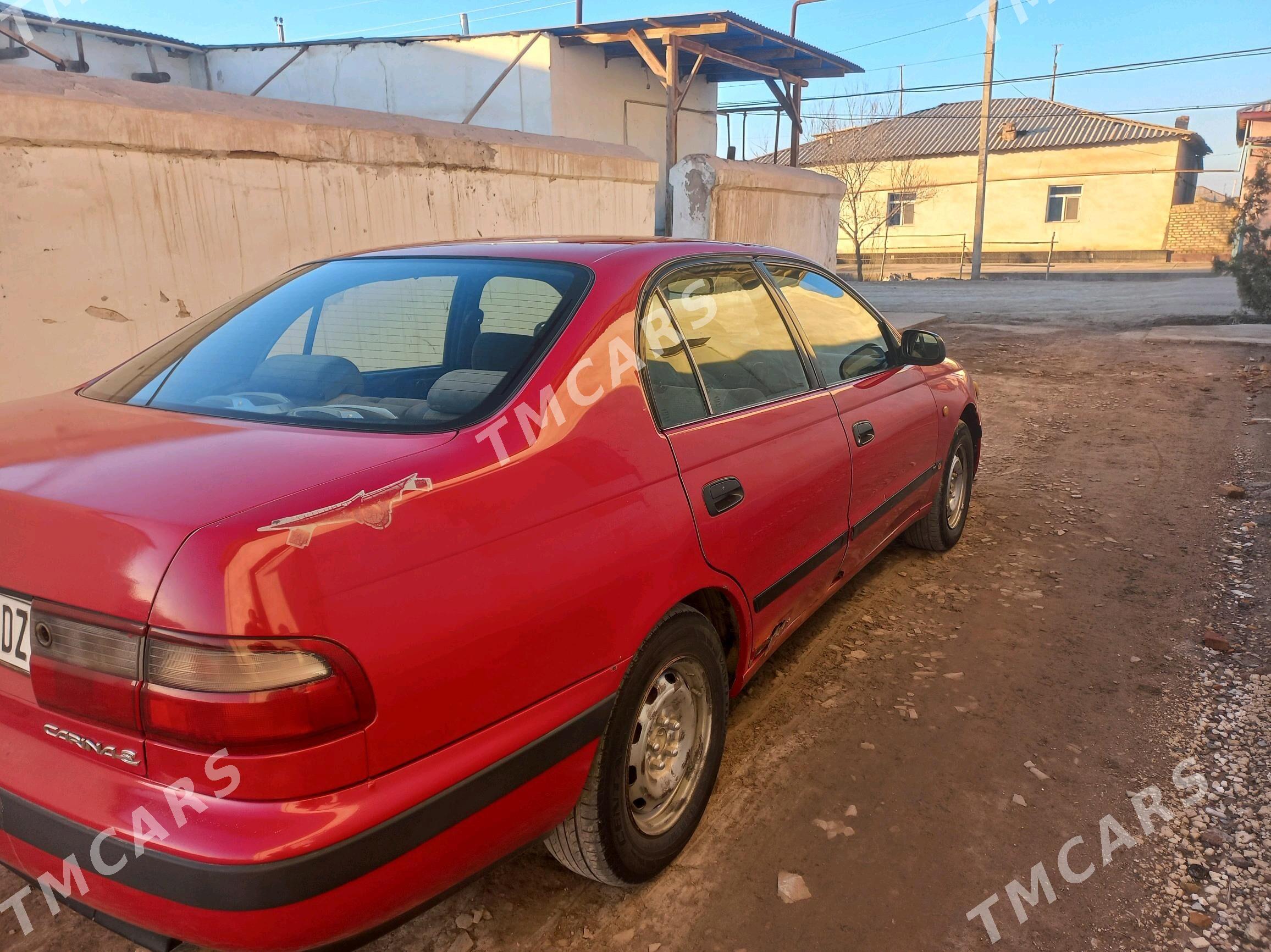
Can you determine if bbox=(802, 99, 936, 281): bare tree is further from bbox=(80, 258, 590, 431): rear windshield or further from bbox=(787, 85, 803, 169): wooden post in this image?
bbox=(80, 258, 590, 431): rear windshield

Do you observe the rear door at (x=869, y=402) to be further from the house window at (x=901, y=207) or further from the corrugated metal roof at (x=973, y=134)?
the house window at (x=901, y=207)

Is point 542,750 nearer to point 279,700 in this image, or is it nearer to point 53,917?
point 279,700

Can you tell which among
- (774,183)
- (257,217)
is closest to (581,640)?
(257,217)

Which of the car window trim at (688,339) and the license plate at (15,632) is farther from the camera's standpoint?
the car window trim at (688,339)

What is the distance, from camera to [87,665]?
4.82ft

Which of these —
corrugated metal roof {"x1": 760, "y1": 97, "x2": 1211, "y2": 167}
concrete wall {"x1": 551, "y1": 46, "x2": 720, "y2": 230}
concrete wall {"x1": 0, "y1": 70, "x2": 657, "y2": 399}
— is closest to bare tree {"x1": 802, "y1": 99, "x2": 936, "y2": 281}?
corrugated metal roof {"x1": 760, "y1": 97, "x2": 1211, "y2": 167}

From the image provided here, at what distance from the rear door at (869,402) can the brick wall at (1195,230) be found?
3579 cm

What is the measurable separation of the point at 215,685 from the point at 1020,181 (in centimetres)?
4010

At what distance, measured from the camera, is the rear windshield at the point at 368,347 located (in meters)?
2.04

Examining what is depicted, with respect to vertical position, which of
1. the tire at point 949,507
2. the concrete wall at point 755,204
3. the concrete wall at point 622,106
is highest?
the concrete wall at point 622,106

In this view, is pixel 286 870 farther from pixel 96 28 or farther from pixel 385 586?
pixel 96 28

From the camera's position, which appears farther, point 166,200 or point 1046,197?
point 1046,197

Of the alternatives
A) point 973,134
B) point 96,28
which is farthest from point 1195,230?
point 96,28

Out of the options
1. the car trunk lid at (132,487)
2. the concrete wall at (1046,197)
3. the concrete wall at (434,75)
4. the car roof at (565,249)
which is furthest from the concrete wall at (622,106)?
the concrete wall at (1046,197)
